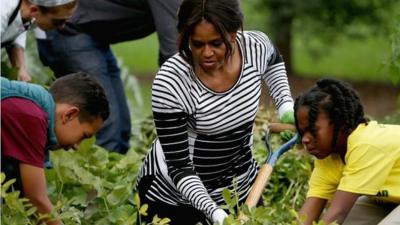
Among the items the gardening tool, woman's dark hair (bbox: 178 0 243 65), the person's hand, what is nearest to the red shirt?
woman's dark hair (bbox: 178 0 243 65)

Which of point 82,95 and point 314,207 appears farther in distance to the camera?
point 314,207

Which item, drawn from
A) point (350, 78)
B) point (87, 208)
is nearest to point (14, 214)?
point (87, 208)

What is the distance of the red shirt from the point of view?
4.53 meters

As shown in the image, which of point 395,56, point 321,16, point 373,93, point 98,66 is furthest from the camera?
point 373,93

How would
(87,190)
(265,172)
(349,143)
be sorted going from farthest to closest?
(87,190)
(265,172)
(349,143)

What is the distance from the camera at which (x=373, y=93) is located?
19.7 m

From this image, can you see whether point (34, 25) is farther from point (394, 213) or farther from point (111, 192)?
point (394, 213)

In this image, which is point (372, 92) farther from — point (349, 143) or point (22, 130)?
point (22, 130)

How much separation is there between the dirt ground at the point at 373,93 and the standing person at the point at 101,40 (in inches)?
421

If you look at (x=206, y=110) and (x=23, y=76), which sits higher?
(x=206, y=110)

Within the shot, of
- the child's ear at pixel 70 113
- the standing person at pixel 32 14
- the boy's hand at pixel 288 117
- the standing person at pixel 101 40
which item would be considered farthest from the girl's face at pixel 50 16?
the boy's hand at pixel 288 117

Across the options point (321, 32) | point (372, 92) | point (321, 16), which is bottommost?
point (372, 92)

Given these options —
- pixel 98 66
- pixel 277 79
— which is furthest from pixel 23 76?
pixel 277 79

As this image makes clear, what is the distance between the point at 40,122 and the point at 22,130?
8 centimetres
